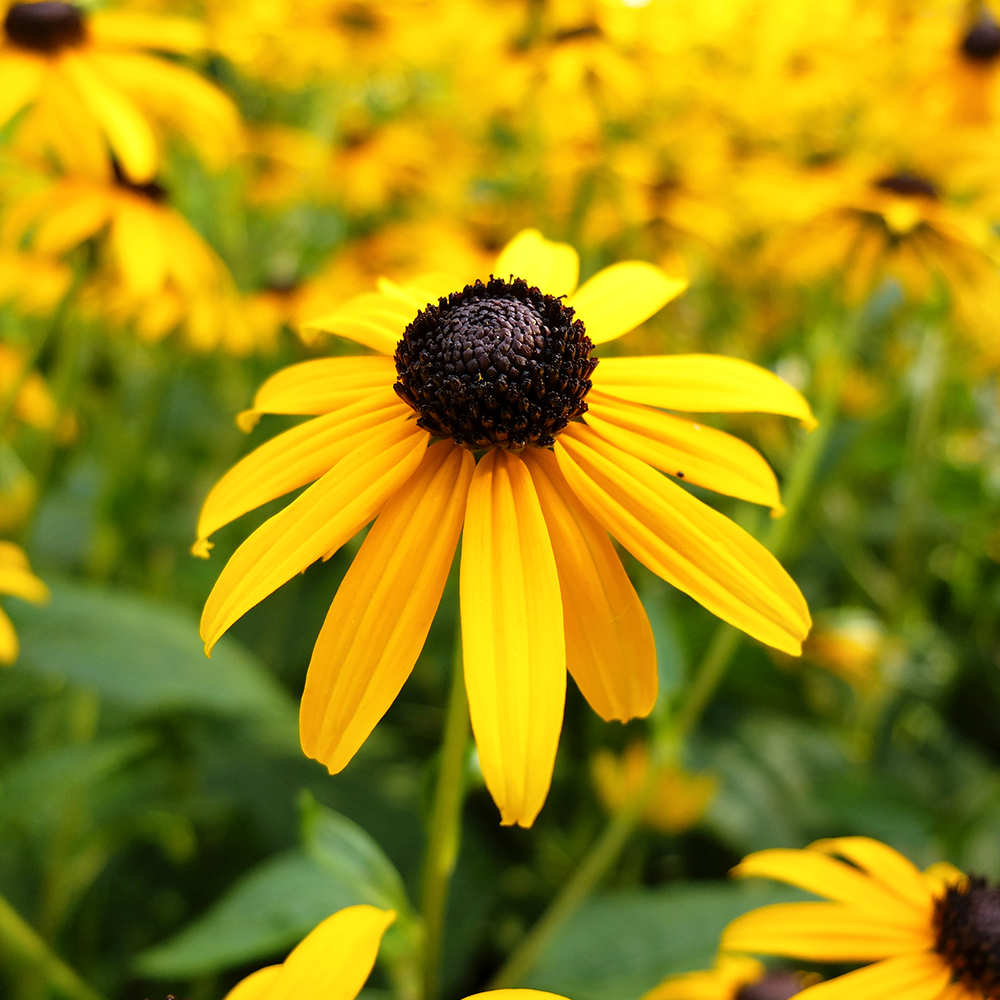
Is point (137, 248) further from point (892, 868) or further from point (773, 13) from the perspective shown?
point (773, 13)

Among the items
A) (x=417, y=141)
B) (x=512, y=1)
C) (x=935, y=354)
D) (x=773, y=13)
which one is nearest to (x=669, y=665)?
(x=935, y=354)

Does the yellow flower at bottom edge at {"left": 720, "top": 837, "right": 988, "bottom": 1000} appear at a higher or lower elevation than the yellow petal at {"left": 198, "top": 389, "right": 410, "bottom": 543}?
lower

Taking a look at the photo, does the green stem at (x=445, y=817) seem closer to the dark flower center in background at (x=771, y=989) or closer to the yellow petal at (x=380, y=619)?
the yellow petal at (x=380, y=619)

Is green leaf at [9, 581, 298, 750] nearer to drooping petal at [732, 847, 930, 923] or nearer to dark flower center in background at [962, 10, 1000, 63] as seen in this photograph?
drooping petal at [732, 847, 930, 923]

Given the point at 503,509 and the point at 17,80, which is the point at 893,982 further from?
the point at 17,80

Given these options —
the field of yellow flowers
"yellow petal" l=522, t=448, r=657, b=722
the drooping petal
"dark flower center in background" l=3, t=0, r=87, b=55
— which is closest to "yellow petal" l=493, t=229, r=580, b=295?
the field of yellow flowers

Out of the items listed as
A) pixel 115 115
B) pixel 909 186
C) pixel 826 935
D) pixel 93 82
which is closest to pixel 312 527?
pixel 826 935
